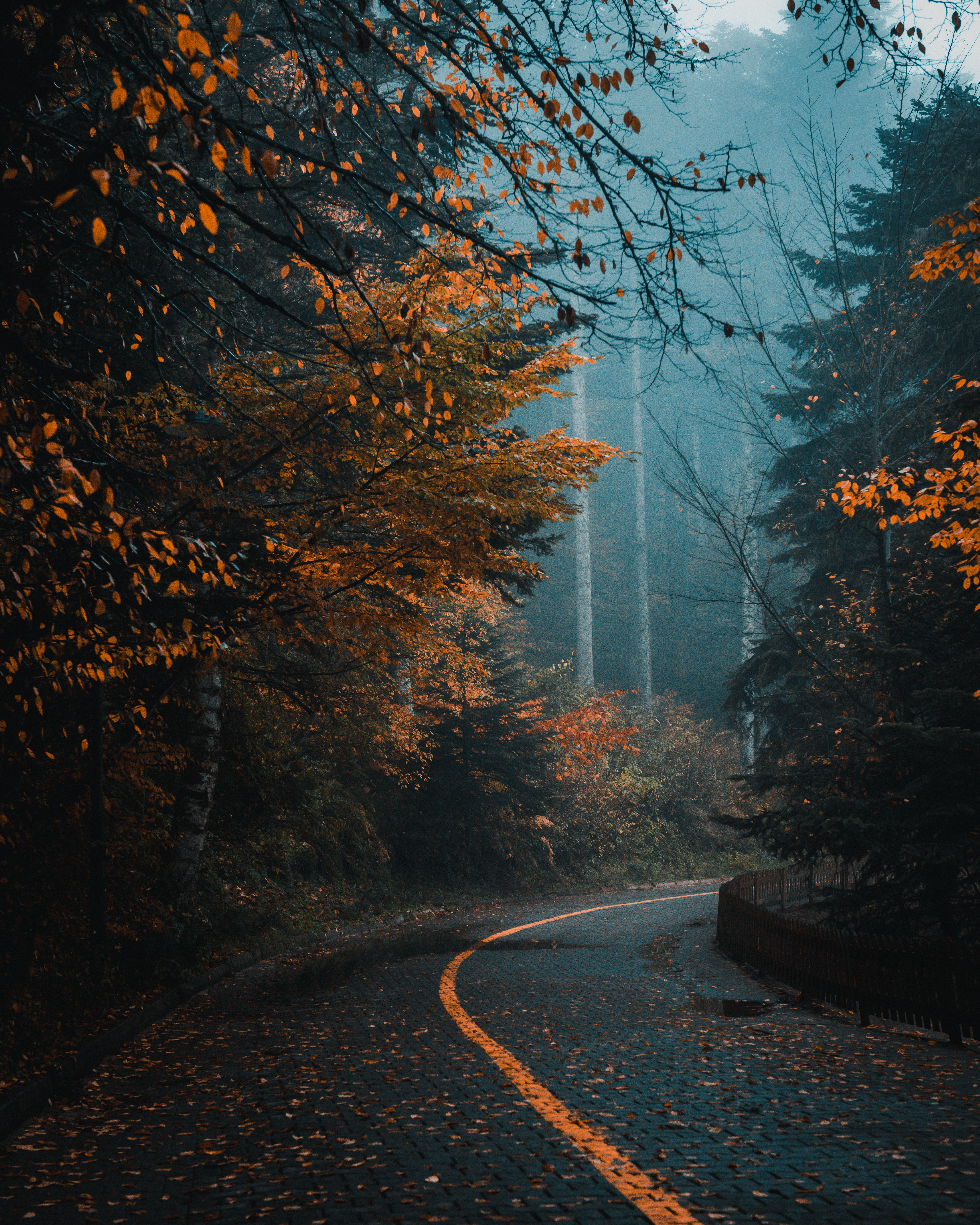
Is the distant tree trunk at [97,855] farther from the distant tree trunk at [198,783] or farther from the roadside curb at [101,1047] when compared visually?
the distant tree trunk at [198,783]

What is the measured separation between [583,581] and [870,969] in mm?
33820

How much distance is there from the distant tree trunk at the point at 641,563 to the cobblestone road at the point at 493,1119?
30.5 meters

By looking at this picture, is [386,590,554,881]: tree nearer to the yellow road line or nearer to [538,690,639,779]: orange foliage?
[538,690,639,779]: orange foliage

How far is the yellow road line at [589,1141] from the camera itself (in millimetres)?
3977

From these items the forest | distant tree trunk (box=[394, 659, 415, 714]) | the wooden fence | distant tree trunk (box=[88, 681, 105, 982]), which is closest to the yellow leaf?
the forest

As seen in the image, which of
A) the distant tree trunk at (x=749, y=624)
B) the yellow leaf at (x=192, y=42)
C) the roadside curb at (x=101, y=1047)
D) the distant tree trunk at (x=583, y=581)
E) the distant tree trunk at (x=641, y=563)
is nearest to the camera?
the yellow leaf at (x=192, y=42)

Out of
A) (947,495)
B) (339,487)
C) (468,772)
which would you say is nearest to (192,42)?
(947,495)

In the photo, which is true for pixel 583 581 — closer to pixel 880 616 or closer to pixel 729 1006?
pixel 880 616

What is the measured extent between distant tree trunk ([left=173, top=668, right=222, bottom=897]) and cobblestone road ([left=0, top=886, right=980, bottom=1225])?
2.88 m

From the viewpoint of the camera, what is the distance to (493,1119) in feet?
17.4

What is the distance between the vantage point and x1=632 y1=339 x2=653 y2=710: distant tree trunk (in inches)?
1683

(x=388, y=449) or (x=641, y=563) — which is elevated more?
(x=641, y=563)

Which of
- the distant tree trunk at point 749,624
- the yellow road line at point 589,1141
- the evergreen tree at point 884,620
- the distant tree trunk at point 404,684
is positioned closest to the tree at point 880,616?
the evergreen tree at point 884,620

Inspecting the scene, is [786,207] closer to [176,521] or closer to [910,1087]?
[176,521]
